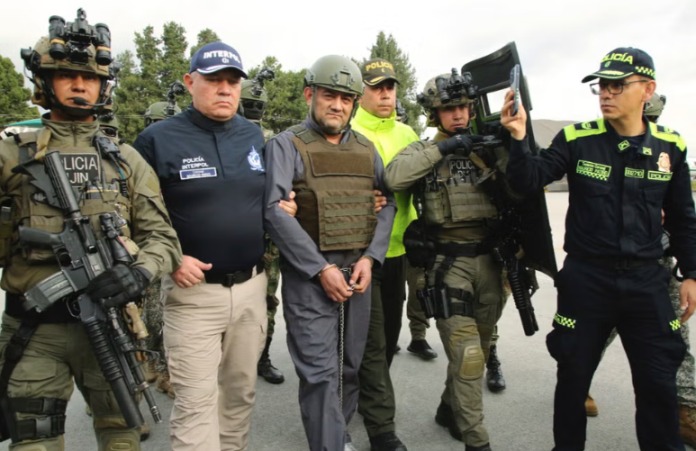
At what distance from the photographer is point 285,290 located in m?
2.84

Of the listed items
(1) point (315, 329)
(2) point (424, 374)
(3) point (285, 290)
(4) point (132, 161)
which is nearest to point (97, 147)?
(4) point (132, 161)

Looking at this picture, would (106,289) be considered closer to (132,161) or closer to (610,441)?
(132,161)

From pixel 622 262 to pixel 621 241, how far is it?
115 mm

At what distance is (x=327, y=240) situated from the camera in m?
2.79

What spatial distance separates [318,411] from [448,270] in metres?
1.15

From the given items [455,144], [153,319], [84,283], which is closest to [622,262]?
[455,144]

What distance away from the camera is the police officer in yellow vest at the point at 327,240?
2.69m

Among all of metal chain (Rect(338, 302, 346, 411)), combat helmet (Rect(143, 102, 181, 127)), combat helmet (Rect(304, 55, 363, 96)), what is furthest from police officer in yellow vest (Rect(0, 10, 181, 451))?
combat helmet (Rect(143, 102, 181, 127))

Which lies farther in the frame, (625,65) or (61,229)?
(625,65)

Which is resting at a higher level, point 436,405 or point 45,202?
point 45,202

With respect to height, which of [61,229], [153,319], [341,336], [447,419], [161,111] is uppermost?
[161,111]

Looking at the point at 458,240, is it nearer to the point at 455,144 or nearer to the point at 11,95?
the point at 455,144

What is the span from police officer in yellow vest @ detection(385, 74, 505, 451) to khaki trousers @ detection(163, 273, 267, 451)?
1099 mm

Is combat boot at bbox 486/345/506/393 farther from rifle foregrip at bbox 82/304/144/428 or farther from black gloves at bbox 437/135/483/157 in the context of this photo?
rifle foregrip at bbox 82/304/144/428
